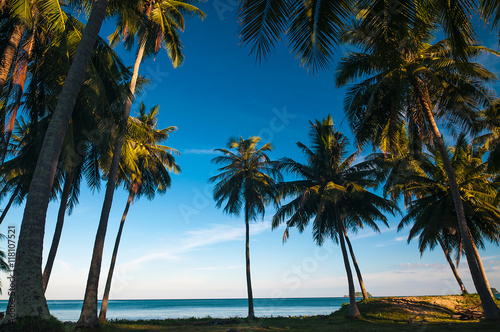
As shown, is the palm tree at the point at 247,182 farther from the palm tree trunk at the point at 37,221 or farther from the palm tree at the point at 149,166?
the palm tree trunk at the point at 37,221

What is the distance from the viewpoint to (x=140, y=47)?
1389 centimetres

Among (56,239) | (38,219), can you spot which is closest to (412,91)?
(38,219)

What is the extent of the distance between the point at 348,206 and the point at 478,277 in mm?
9513

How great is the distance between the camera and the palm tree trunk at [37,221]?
4156 mm

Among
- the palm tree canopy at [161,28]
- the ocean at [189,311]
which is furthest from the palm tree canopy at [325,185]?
the ocean at [189,311]

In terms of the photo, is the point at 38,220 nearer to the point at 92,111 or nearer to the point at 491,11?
the point at 92,111

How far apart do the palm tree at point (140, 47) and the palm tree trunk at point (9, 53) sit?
320 cm

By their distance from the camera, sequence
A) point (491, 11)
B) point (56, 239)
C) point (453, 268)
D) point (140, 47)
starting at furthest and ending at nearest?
1. point (453, 268)
2. point (140, 47)
3. point (56, 239)
4. point (491, 11)

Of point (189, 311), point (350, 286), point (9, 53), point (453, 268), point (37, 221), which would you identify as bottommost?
point (189, 311)

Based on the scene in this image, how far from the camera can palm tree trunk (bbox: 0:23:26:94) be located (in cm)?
873

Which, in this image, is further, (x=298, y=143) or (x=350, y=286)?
(x=298, y=143)

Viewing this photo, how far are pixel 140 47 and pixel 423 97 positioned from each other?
45.0ft

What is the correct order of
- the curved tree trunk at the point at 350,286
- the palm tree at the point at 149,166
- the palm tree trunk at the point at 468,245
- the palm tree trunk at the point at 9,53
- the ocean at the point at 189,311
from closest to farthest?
the palm tree trunk at the point at 9,53
the palm tree trunk at the point at 468,245
the curved tree trunk at the point at 350,286
the palm tree at the point at 149,166
the ocean at the point at 189,311

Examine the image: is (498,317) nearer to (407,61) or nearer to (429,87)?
(429,87)
